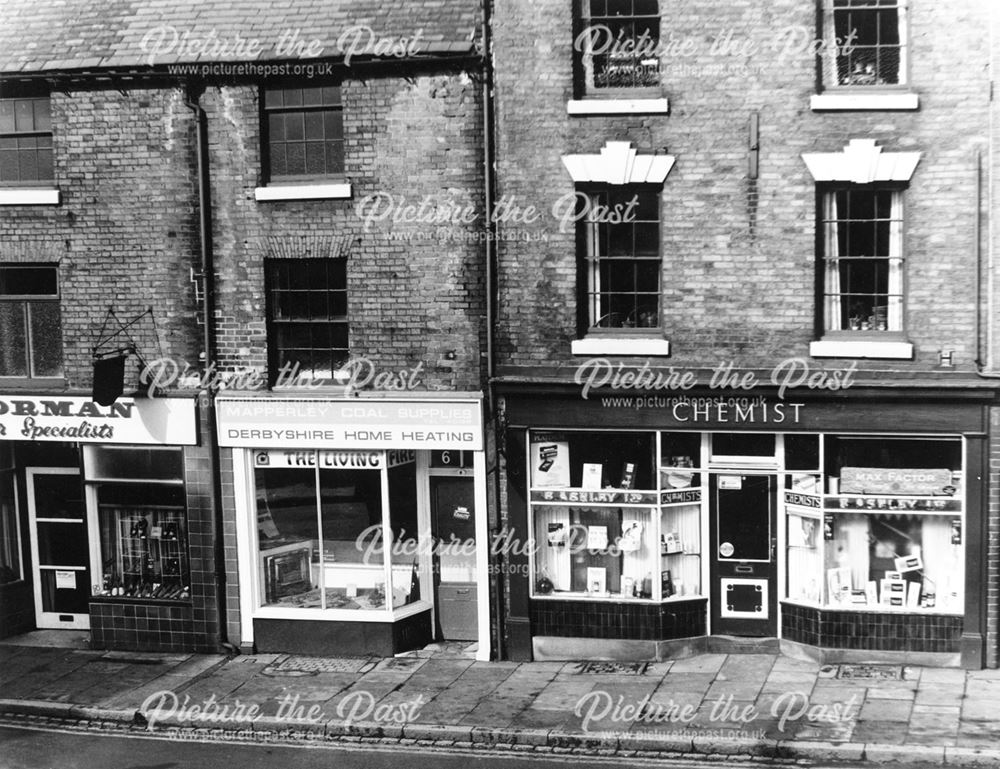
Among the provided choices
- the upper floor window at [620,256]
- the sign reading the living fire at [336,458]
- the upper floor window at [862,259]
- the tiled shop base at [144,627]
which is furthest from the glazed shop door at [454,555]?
the upper floor window at [862,259]

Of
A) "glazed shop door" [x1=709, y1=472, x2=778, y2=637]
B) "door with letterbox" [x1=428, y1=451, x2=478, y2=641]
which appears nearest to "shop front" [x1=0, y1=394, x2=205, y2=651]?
"door with letterbox" [x1=428, y1=451, x2=478, y2=641]

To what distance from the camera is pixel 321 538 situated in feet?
54.6

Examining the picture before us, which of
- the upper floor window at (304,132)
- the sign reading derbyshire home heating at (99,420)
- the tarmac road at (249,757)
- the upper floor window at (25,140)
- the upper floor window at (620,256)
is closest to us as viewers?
the tarmac road at (249,757)

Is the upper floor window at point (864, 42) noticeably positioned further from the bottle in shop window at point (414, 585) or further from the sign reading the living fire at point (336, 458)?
the bottle in shop window at point (414, 585)

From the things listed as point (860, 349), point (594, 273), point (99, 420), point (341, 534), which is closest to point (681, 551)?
point (860, 349)

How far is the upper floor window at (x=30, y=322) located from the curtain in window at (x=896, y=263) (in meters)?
11.5

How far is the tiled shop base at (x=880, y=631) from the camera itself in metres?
14.8

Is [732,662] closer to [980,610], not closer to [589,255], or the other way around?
[980,610]

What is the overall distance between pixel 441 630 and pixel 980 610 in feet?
23.7

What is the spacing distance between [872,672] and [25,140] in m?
13.7

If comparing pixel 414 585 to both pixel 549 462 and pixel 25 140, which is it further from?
pixel 25 140

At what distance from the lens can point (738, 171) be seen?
15008mm

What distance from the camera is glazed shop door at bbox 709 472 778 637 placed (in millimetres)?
15664

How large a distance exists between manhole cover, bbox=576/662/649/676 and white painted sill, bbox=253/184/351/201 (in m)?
7.04
